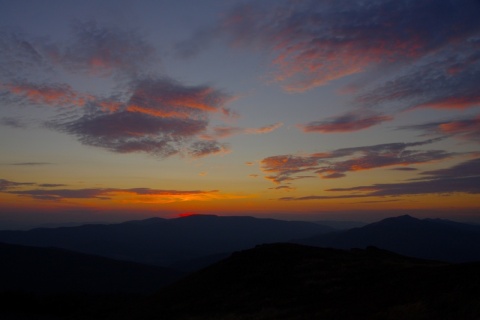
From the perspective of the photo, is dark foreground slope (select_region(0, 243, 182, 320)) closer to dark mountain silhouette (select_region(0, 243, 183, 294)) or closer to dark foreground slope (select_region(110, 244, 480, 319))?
dark mountain silhouette (select_region(0, 243, 183, 294))

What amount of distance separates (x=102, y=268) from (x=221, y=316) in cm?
14696

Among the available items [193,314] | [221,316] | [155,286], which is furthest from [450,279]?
[155,286]

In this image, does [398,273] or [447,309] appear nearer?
[447,309]

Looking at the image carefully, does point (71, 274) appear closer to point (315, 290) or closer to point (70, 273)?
point (70, 273)

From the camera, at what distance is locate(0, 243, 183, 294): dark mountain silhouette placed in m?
126

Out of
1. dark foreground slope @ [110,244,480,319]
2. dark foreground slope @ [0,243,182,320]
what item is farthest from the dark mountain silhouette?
dark foreground slope @ [110,244,480,319]

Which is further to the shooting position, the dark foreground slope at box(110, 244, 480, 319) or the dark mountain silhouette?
the dark mountain silhouette

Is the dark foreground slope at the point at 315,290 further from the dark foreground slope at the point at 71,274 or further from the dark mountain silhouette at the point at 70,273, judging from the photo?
the dark mountain silhouette at the point at 70,273

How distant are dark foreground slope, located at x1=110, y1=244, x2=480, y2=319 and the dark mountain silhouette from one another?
8647cm

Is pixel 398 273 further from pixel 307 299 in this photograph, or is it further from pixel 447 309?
pixel 447 309

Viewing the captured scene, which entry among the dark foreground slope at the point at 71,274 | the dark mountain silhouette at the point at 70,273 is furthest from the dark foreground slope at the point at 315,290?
the dark mountain silhouette at the point at 70,273

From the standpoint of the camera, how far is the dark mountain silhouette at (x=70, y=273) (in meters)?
126

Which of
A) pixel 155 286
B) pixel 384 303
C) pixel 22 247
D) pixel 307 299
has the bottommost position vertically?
pixel 155 286

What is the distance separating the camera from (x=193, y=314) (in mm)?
30797
